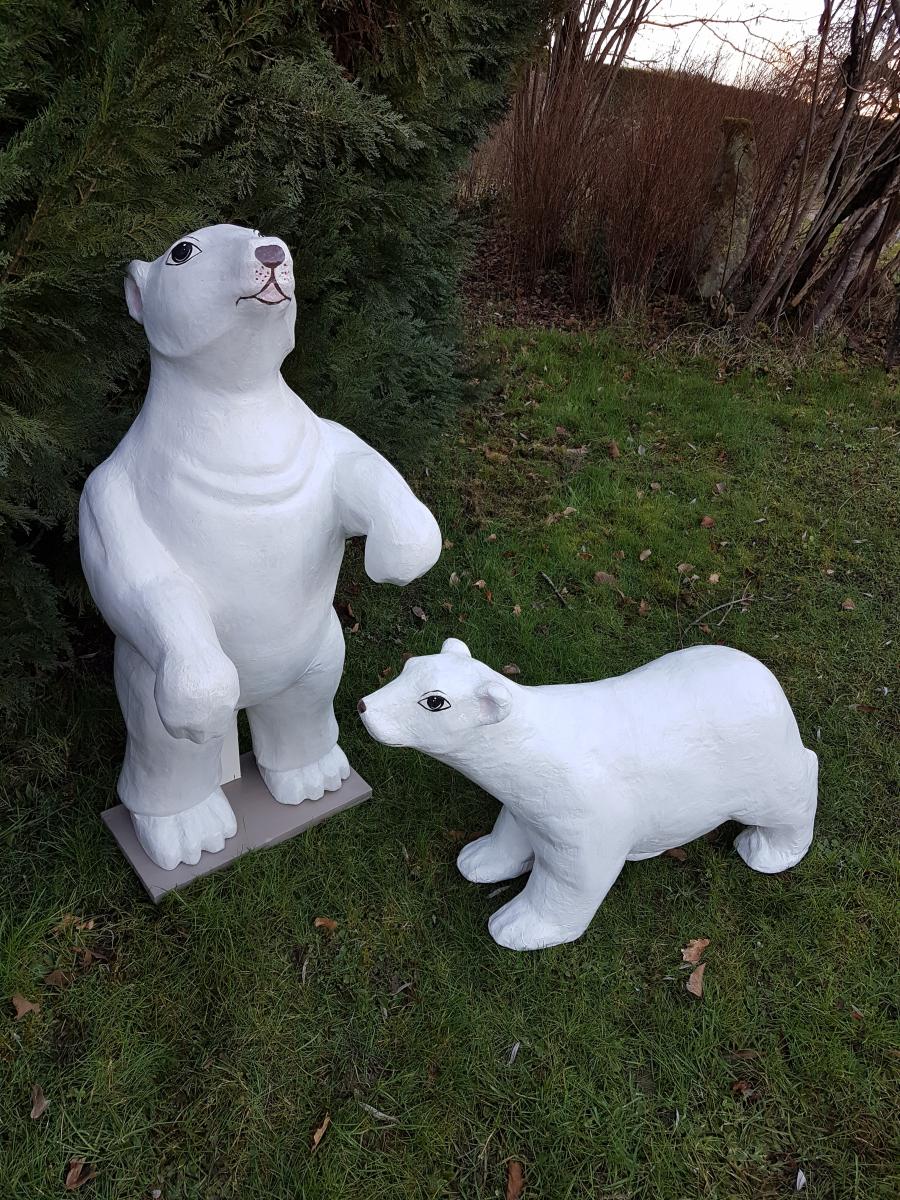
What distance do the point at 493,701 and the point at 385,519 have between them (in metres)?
0.53

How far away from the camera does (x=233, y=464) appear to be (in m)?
1.89

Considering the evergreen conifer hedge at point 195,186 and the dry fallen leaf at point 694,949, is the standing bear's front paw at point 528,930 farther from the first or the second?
the evergreen conifer hedge at point 195,186

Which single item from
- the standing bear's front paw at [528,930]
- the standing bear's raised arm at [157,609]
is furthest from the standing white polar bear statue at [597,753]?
the standing bear's raised arm at [157,609]

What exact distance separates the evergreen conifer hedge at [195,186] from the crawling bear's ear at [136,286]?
0.21 metres

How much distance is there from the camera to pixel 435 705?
2.04 m

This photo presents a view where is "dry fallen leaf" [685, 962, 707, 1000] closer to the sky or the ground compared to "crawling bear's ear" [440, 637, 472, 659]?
closer to the ground

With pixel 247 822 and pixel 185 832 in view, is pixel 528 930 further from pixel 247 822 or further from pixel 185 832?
pixel 185 832

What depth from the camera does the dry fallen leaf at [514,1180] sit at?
6.68ft

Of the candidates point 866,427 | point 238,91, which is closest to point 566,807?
point 238,91

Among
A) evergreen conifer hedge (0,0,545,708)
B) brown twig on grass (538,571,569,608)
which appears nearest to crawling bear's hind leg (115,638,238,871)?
evergreen conifer hedge (0,0,545,708)

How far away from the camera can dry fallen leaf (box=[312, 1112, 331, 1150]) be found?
82.4 inches

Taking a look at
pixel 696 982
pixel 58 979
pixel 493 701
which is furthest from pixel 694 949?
pixel 58 979

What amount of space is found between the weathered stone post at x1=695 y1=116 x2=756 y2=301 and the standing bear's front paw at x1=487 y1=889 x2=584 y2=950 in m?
6.98

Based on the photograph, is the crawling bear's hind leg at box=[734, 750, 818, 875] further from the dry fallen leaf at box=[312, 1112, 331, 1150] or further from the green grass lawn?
the dry fallen leaf at box=[312, 1112, 331, 1150]
